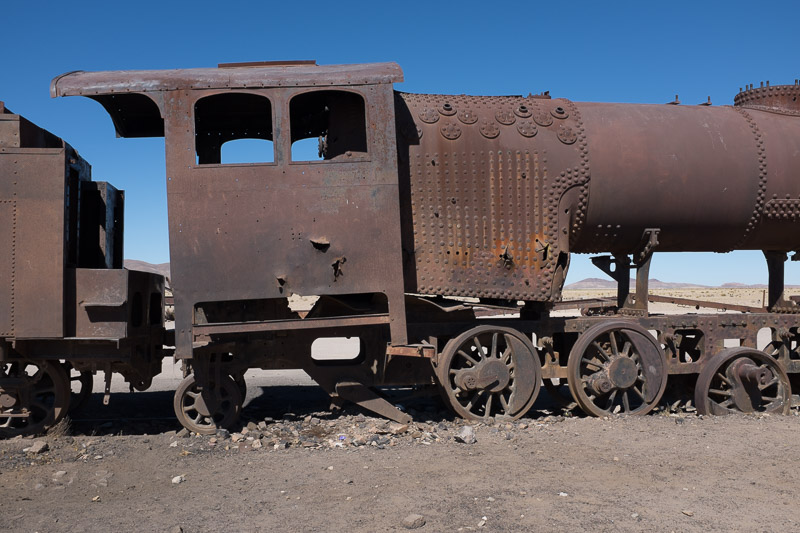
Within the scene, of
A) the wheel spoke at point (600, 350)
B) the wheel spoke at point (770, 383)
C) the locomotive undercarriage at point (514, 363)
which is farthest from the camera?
the wheel spoke at point (770, 383)

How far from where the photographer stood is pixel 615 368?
6.93m

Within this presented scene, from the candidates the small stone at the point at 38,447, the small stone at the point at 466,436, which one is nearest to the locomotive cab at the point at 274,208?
the small stone at the point at 466,436

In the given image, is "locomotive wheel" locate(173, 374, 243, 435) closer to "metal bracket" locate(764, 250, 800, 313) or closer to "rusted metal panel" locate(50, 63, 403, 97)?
"rusted metal panel" locate(50, 63, 403, 97)

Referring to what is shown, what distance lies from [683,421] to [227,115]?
19.8 ft

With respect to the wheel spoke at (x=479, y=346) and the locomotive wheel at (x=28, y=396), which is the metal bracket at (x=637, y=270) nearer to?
the wheel spoke at (x=479, y=346)

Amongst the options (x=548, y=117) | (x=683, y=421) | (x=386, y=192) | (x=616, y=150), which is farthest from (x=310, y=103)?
(x=683, y=421)

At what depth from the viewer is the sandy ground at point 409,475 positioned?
4.13 metres

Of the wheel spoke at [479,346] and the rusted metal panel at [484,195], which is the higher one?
the rusted metal panel at [484,195]

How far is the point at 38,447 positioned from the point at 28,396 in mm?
717

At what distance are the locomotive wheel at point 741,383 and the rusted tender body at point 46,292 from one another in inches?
247

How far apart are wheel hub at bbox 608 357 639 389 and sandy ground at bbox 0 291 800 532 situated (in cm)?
39

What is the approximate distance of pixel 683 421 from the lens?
6.79 m

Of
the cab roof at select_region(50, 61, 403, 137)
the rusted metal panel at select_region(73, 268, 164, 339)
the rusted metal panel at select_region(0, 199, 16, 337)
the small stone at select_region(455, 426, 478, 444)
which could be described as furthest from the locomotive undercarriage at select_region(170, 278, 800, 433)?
the cab roof at select_region(50, 61, 403, 137)

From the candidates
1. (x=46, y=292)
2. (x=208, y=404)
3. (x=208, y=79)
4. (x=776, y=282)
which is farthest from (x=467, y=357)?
(x=776, y=282)
